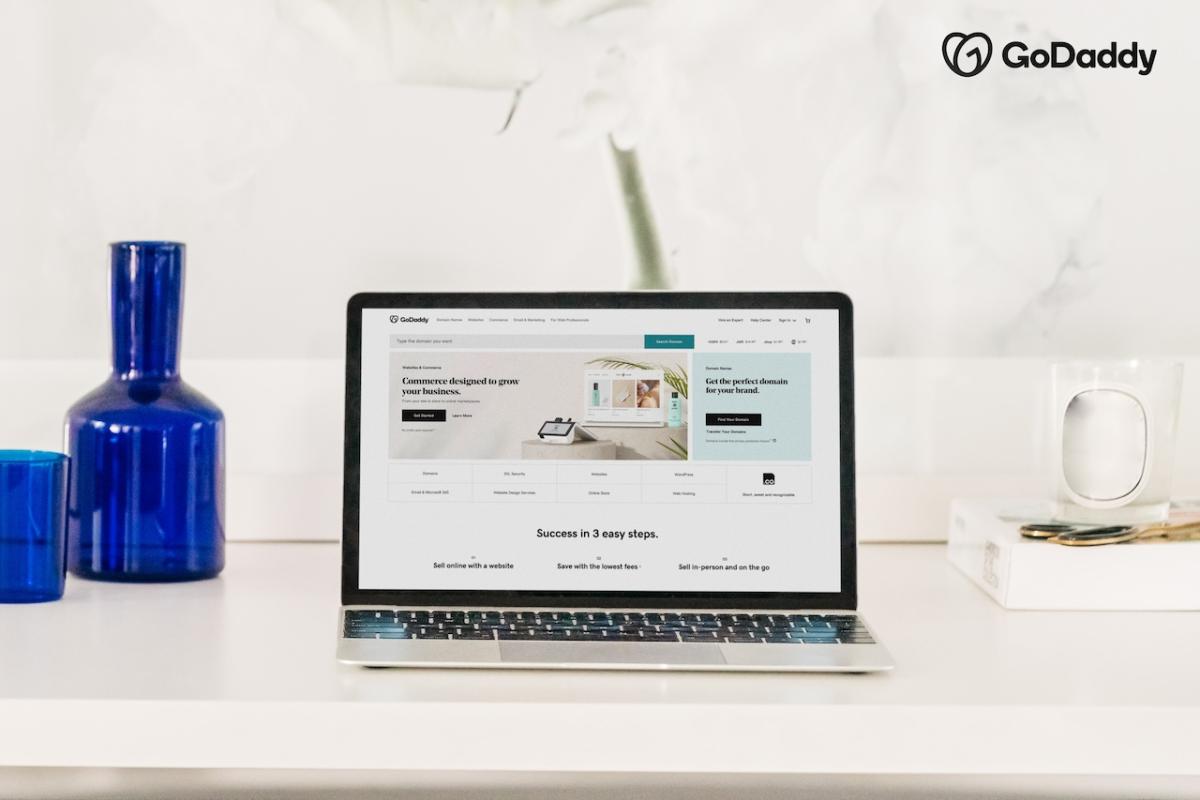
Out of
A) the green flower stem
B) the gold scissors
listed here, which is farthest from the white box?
the green flower stem

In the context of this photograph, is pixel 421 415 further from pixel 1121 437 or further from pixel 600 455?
pixel 1121 437

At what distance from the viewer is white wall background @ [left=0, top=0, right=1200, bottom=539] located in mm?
1314

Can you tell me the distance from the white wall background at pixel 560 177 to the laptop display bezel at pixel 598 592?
298mm

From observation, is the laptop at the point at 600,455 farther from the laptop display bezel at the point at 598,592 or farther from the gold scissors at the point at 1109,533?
the gold scissors at the point at 1109,533

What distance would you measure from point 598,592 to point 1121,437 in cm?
47

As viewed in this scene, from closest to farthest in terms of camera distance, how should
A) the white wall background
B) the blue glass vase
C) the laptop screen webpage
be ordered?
the laptop screen webpage, the blue glass vase, the white wall background

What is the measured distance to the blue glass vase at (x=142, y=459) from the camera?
3.62 feet

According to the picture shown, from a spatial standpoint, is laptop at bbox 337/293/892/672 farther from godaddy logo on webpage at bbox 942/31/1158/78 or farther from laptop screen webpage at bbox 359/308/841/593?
godaddy logo on webpage at bbox 942/31/1158/78

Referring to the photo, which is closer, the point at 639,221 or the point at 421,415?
the point at 421,415

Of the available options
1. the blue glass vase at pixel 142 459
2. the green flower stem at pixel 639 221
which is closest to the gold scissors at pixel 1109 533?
the green flower stem at pixel 639 221

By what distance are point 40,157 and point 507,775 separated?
31.0 inches

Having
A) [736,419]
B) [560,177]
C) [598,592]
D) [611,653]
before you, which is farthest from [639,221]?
[611,653]

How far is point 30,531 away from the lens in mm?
1019

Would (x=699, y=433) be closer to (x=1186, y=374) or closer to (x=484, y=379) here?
(x=484, y=379)
